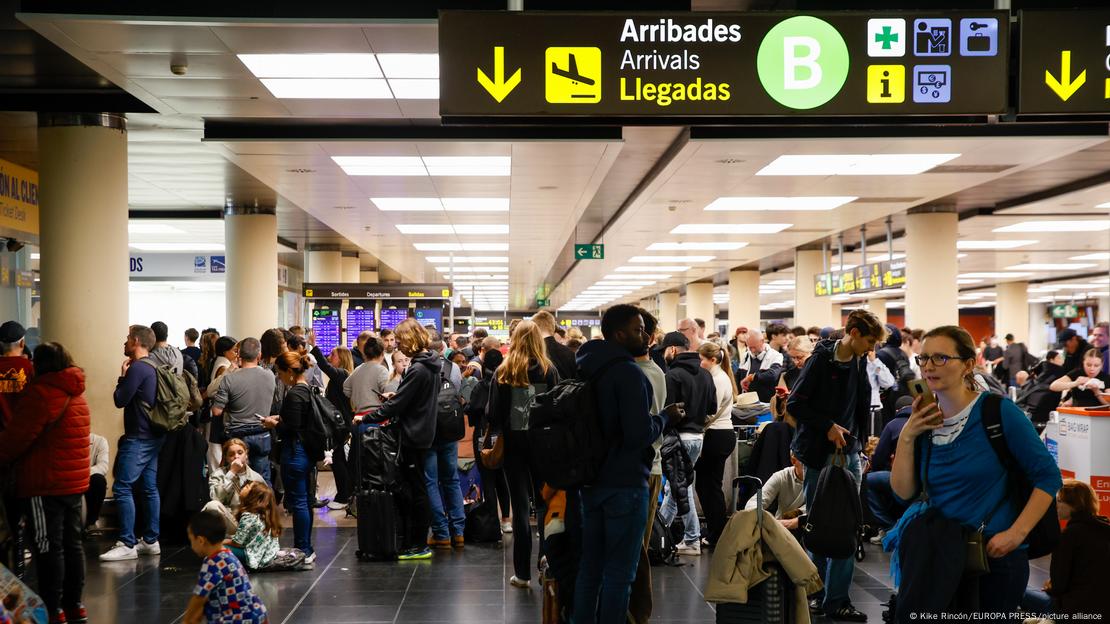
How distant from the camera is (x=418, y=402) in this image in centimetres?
750

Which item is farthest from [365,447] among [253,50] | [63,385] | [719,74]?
[719,74]

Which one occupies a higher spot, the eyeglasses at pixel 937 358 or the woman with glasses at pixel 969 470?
the eyeglasses at pixel 937 358

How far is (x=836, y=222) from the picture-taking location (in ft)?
54.5

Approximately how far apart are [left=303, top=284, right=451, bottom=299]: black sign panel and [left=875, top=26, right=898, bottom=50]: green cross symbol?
1257 cm

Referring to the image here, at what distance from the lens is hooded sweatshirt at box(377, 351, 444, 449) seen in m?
7.41

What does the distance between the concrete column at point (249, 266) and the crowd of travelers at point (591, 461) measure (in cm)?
461

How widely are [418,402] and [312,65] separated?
2728 mm

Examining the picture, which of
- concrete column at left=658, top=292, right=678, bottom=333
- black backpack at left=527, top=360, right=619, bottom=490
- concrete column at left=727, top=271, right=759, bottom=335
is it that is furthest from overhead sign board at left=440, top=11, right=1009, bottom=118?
concrete column at left=658, top=292, right=678, bottom=333

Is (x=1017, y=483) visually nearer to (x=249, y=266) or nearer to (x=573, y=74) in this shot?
(x=573, y=74)

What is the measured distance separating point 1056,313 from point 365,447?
44608 millimetres

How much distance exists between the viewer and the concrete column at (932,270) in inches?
625

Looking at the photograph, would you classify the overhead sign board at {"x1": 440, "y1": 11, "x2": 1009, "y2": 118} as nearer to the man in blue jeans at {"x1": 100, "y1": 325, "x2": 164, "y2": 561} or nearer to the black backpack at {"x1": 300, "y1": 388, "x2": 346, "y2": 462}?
the black backpack at {"x1": 300, "y1": 388, "x2": 346, "y2": 462}

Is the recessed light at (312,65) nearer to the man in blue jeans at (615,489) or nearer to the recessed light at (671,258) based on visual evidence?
the man in blue jeans at (615,489)

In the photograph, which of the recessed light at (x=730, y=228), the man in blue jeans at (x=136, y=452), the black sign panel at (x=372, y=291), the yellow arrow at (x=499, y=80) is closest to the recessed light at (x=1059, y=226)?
the recessed light at (x=730, y=228)
